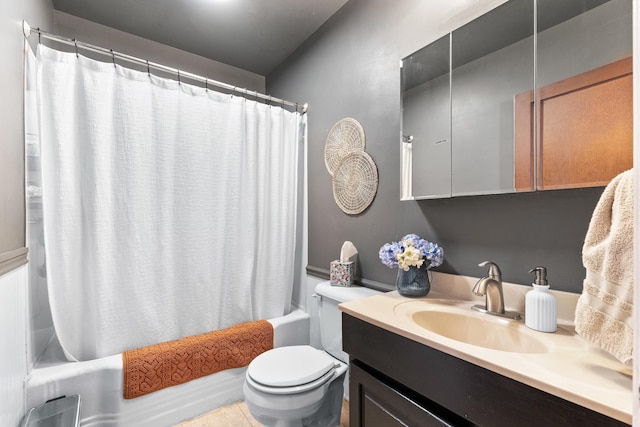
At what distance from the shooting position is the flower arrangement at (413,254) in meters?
1.20

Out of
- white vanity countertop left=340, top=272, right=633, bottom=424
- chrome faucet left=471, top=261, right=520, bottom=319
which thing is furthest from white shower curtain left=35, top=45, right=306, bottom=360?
chrome faucet left=471, top=261, right=520, bottom=319

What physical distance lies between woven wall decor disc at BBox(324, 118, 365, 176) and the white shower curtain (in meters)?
0.34

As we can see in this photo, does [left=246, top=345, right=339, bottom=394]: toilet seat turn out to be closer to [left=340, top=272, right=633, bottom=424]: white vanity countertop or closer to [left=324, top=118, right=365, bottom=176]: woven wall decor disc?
[left=340, top=272, right=633, bottom=424]: white vanity countertop

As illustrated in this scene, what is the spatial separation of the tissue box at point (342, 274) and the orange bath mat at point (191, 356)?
22.2 inches

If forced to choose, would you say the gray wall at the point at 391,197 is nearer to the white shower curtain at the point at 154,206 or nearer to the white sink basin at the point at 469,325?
the white sink basin at the point at 469,325

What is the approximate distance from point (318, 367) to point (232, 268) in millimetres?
858

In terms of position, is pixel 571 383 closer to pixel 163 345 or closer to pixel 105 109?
pixel 163 345

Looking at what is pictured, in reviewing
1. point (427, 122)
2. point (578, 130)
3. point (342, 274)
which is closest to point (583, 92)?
point (578, 130)

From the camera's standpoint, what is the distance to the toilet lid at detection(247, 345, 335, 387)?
1212 mm

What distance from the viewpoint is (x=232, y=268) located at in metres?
1.86

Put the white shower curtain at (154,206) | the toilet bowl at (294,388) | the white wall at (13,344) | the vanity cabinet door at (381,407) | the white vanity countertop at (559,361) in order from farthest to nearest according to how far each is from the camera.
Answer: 1. the white shower curtain at (154,206)
2. the toilet bowl at (294,388)
3. the white wall at (13,344)
4. the vanity cabinet door at (381,407)
5. the white vanity countertop at (559,361)

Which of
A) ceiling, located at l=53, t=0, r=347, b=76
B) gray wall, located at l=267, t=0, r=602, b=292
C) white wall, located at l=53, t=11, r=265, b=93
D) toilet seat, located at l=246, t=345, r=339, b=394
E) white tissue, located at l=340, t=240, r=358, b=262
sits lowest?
toilet seat, located at l=246, t=345, r=339, b=394

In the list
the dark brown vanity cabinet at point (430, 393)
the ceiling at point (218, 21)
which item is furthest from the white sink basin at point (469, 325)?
the ceiling at point (218, 21)

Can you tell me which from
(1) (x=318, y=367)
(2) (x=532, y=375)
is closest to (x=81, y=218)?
(1) (x=318, y=367)
